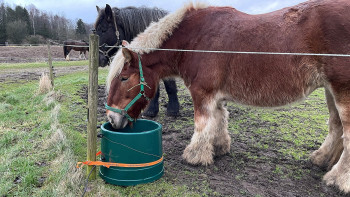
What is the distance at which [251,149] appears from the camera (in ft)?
12.5

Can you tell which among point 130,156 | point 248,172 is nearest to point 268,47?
point 248,172

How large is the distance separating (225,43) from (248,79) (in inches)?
20.3

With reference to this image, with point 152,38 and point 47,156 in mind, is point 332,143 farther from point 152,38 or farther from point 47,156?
point 47,156

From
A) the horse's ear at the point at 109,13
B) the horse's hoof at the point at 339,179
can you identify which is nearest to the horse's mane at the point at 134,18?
the horse's ear at the point at 109,13

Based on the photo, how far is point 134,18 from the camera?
4.83 metres

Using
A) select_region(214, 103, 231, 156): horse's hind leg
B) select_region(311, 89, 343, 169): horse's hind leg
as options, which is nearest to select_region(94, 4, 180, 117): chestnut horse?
select_region(214, 103, 231, 156): horse's hind leg

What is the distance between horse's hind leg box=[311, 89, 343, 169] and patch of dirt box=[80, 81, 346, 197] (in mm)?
144

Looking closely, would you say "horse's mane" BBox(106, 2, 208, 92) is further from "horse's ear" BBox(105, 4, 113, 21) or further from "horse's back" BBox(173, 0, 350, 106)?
"horse's ear" BBox(105, 4, 113, 21)

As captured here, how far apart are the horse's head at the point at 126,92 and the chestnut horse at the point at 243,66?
0.04 ft

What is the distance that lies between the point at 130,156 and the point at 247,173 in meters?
1.46

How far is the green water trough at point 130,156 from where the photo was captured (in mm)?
2650

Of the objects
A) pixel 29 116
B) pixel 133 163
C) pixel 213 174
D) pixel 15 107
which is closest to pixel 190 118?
pixel 213 174

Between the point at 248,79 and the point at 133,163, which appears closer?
the point at 133,163

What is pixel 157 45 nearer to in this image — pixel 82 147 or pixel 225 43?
pixel 225 43
